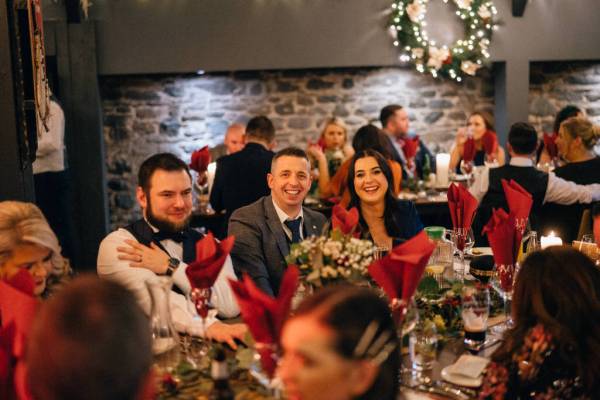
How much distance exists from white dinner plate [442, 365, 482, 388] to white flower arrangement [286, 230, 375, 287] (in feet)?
1.36

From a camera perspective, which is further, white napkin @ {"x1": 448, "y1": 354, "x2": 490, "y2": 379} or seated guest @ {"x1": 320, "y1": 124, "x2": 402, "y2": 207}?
seated guest @ {"x1": 320, "y1": 124, "x2": 402, "y2": 207}

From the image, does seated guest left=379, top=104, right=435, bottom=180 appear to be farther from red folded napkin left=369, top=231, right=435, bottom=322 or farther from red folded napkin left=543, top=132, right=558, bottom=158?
red folded napkin left=369, top=231, right=435, bottom=322

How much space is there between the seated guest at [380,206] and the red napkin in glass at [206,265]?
163 centimetres

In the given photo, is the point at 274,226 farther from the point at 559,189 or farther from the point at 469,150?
the point at 469,150

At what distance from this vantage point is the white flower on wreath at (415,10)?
835cm

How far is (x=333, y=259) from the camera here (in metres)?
2.68

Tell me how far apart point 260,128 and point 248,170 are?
1.12 ft

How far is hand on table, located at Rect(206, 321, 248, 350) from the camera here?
9.30 feet

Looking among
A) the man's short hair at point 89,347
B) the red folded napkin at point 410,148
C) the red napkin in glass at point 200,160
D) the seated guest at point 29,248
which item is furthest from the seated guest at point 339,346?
the red folded napkin at point 410,148

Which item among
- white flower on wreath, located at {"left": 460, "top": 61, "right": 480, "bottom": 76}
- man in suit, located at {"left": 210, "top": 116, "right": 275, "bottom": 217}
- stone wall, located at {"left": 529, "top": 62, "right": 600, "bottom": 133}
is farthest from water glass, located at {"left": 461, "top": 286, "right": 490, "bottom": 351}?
stone wall, located at {"left": 529, "top": 62, "right": 600, "bottom": 133}

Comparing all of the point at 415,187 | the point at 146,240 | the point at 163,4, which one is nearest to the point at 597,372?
the point at 146,240

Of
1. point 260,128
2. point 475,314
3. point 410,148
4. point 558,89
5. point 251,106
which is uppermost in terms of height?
point 558,89

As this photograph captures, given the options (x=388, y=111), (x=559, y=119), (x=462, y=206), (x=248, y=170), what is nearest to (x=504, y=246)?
(x=462, y=206)

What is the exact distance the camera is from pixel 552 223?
564 centimetres
